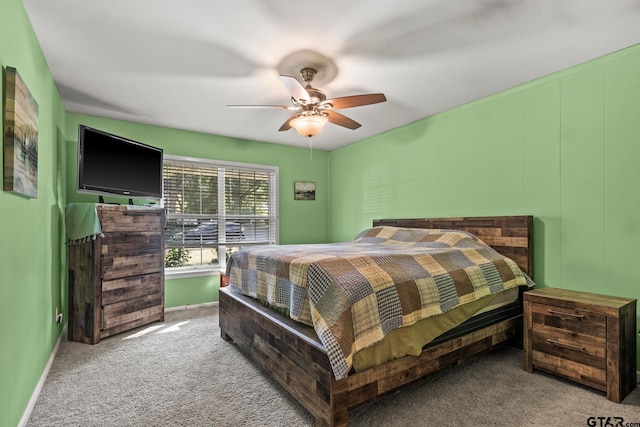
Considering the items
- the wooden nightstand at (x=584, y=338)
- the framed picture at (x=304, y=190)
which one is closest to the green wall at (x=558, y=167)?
the wooden nightstand at (x=584, y=338)

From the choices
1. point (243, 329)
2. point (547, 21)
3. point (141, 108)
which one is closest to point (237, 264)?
point (243, 329)

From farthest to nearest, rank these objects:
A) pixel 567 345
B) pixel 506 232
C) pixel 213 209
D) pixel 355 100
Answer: pixel 213 209 < pixel 506 232 < pixel 355 100 < pixel 567 345

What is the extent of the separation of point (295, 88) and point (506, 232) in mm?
2258

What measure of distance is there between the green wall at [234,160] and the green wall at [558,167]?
184 cm

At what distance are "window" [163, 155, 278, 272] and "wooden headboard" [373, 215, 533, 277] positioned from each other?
8.73 ft

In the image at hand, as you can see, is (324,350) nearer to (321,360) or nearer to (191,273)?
(321,360)

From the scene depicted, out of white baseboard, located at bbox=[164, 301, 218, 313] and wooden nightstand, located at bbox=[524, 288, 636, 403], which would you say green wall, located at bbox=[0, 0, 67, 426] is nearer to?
white baseboard, located at bbox=[164, 301, 218, 313]

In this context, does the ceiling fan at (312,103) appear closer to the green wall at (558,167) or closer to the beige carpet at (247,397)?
the green wall at (558,167)

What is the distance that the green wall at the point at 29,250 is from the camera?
1561 mm

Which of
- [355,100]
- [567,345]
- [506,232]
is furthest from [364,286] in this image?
[506,232]

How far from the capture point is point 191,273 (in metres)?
4.14

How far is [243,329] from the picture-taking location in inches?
100

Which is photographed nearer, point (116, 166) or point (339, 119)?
point (339, 119)

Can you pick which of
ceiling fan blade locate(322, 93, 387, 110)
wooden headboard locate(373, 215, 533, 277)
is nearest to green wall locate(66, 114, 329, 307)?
ceiling fan blade locate(322, 93, 387, 110)
